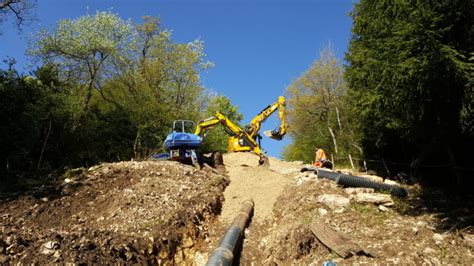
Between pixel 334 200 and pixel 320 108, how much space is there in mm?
24885

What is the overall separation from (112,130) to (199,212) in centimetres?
1313

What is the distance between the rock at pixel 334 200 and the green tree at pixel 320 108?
20.5m

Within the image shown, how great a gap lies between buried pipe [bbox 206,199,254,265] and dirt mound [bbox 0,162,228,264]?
2.99 feet

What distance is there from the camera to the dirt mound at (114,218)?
276 inches

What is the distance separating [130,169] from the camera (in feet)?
41.8

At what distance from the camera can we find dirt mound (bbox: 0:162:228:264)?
23.0ft

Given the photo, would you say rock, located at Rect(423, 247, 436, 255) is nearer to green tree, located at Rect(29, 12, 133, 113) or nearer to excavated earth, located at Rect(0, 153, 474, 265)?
excavated earth, located at Rect(0, 153, 474, 265)

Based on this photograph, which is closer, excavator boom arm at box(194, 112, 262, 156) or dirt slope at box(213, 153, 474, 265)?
dirt slope at box(213, 153, 474, 265)

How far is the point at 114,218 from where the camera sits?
9.18 meters

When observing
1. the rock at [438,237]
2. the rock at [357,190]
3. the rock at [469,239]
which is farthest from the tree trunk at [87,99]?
the rock at [469,239]

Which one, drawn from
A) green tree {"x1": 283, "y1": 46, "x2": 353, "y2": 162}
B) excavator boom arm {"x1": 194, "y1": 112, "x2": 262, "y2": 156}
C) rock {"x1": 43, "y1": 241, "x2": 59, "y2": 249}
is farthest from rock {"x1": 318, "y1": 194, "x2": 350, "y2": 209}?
green tree {"x1": 283, "y1": 46, "x2": 353, "y2": 162}

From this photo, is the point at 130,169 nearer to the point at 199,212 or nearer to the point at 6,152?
the point at 199,212

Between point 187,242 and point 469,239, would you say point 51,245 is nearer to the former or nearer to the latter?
point 187,242

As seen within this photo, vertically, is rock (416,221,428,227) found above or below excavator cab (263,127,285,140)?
below
